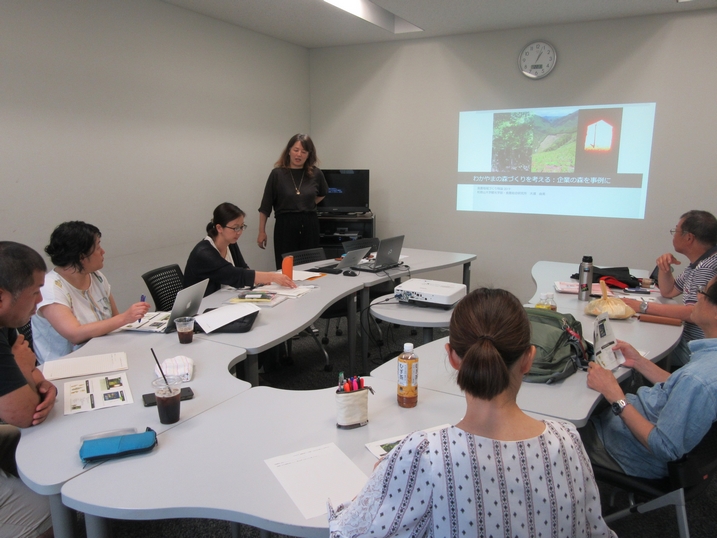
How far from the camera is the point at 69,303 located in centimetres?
236

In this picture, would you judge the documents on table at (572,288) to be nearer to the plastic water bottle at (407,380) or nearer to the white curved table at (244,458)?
the white curved table at (244,458)

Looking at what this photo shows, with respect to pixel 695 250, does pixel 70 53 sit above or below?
above

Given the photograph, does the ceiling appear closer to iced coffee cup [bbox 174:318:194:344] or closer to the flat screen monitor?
the flat screen monitor

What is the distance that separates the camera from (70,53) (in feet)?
12.2

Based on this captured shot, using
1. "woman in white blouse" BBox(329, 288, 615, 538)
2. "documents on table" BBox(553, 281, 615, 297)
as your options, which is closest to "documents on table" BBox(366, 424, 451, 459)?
"woman in white blouse" BBox(329, 288, 615, 538)

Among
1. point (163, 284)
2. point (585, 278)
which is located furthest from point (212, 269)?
point (585, 278)

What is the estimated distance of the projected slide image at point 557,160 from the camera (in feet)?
16.1

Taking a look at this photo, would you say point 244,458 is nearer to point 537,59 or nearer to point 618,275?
point 618,275

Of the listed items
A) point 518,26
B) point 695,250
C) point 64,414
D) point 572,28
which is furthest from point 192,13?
point 695,250

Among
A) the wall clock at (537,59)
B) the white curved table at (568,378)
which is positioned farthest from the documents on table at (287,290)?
the wall clock at (537,59)

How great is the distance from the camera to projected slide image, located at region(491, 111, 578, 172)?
5.14 metres

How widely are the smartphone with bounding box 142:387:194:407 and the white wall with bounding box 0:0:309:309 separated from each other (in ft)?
8.11

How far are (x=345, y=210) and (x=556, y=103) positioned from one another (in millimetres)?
2521

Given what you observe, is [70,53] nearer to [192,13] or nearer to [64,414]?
[192,13]
